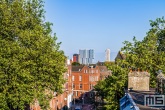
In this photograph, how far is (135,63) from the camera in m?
31.7

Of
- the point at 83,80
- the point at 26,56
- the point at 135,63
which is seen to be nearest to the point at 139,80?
the point at 135,63

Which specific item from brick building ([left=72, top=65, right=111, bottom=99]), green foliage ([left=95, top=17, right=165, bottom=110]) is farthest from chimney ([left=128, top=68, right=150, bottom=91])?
brick building ([left=72, top=65, right=111, bottom=99])

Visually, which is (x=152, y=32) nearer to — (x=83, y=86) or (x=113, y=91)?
(x=113, y=91)

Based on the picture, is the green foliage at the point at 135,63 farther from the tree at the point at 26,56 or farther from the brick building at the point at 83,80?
the brick building at the point at 83,80

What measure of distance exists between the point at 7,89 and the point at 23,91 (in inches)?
55.5

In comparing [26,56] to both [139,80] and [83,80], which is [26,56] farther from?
[83,80]

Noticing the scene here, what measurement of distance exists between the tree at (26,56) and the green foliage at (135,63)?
5.09m

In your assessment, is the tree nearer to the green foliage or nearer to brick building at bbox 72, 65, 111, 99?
the green foliage

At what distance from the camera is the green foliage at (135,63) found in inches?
1213

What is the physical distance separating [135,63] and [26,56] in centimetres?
1043

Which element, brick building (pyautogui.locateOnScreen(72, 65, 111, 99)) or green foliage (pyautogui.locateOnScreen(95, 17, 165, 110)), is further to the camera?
brick building (pyautogui.locateOnScreen(72, 65, 111, 99))

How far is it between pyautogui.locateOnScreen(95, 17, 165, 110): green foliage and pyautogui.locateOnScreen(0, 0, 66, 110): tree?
5.09m

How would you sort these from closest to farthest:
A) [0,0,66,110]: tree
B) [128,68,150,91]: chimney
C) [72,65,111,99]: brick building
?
[128,68,150,91]: chimney < [0,0,66,110]: tree < [72,65,111,99]: brick building

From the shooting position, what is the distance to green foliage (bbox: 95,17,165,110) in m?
30.8
